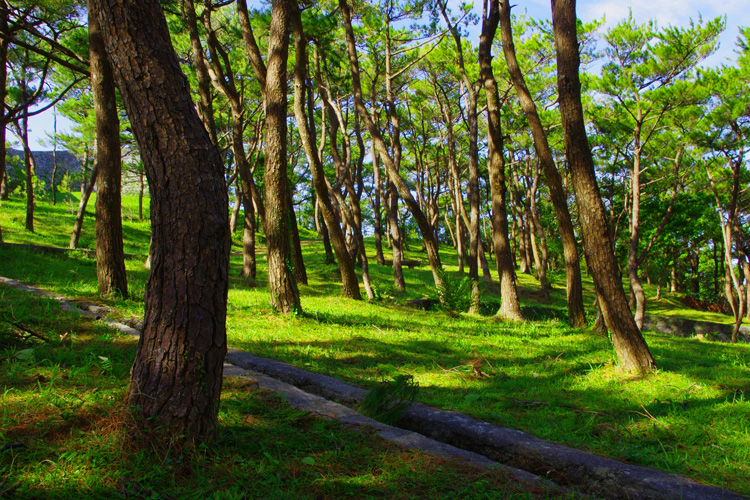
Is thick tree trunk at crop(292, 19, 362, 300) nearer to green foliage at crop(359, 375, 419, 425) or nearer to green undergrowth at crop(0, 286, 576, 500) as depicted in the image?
green foliage at crop(359, 375, 419, 425)

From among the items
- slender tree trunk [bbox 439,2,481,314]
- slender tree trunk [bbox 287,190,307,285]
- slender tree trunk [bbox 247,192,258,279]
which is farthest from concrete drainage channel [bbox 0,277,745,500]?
slender tree trunk [bbox 247,192,258,279]

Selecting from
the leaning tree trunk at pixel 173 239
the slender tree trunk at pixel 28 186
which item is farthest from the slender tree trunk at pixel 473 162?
the slender tree trunk at pixel 28 186

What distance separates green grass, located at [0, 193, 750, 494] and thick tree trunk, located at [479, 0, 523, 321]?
0.71 meters

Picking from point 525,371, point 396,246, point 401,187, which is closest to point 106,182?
point 401,187

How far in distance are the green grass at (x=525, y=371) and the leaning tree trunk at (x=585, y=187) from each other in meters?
0.75

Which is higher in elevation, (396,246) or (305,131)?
(305,131)

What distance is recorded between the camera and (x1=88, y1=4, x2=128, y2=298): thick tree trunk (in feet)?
21.7

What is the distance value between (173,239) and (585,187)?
4616mm

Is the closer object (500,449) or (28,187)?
(500,449)

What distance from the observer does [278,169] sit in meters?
6.83

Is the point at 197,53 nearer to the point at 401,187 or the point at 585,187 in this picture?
the point at 401,187

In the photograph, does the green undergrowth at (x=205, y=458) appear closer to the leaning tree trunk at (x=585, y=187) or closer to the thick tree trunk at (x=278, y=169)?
the leaning tree trunk at (x=585, y=187)

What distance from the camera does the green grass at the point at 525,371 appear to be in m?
3.33

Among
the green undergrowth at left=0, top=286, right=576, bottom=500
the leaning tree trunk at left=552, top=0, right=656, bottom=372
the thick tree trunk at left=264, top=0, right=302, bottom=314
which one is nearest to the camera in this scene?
the green undergrowth at left=0, top=286, right=576, bottom=500
